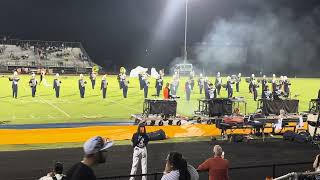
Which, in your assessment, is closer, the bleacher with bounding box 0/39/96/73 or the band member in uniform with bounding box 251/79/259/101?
the band member in uniform with bounding box 251/79/259/101

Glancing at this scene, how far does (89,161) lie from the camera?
414 cm

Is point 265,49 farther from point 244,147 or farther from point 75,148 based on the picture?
point 75,148

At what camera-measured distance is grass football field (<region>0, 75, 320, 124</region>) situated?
77.4 ft

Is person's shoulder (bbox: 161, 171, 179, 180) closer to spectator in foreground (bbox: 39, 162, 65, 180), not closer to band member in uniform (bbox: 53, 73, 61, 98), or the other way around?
spectator in foreground (bbox: 39, 162, 65, 180)

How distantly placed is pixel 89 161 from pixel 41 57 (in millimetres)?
33613

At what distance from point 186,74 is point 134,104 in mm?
10655

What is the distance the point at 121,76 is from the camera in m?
28.8

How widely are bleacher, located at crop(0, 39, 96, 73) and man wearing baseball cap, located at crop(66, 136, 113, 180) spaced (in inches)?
1183

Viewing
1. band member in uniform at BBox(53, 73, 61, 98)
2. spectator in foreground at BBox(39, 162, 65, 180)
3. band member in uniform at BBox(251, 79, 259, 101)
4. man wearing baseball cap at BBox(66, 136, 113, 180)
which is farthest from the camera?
band member in uniform at BBox(251, 79, 259, 101)

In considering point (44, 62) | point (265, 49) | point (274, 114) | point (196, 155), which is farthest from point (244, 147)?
point (265, 49)

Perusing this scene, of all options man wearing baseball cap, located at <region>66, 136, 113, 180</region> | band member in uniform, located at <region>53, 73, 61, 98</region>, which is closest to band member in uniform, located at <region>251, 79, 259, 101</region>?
band member in uniform, located at <region>53, 73, 61, 98</region>

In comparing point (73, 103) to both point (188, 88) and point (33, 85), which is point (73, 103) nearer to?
point (33, 85)

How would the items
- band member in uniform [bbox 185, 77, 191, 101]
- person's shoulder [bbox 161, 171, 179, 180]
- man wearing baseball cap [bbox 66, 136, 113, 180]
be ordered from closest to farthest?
man wearing baseball cap [bbox 66, 136, 113, 180], person's shoulder [bbox 161, 171, 179, 180], band member in uniform [bbox 185, 77, 191, 101]

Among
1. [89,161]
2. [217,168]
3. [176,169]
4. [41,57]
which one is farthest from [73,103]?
[89,161]
